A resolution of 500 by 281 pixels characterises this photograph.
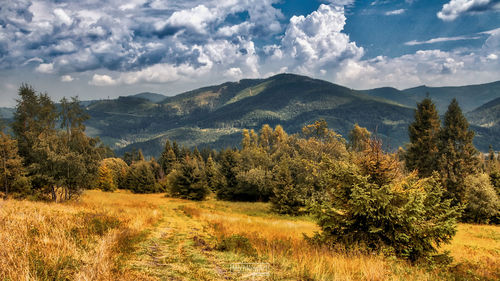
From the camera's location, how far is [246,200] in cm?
6062

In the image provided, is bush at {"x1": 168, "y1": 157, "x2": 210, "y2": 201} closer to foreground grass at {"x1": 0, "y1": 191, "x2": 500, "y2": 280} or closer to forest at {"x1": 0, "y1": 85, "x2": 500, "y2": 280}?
forest at {"x1": 0, "y1": 85, "x2": 500, "y2": 280}

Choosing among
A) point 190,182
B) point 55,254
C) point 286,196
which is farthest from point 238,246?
point 190,182

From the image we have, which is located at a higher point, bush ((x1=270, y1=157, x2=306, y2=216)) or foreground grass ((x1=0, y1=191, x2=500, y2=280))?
foreground grass ((x1=0, y1=191, x2=500, y2=280))

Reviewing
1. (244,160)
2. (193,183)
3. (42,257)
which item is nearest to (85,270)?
(42,257)

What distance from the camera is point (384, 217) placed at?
9.48 meters

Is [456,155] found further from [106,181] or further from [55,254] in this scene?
[106,181]

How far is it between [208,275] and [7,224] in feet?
22.7

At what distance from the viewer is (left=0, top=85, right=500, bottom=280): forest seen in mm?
9812

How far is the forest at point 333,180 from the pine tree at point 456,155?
132mm

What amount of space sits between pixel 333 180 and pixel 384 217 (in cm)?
237

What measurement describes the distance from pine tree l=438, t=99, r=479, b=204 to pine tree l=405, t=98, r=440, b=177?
6.71ft

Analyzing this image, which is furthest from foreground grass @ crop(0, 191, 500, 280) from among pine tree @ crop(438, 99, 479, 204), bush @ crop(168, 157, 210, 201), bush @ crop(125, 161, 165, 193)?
bush @ crop(125, 161, 165, 193)

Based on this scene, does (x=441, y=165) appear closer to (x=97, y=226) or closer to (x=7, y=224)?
(x=97, y=226)

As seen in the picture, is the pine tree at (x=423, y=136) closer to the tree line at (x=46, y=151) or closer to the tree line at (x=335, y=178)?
the tree line at (x=335, y=178)
